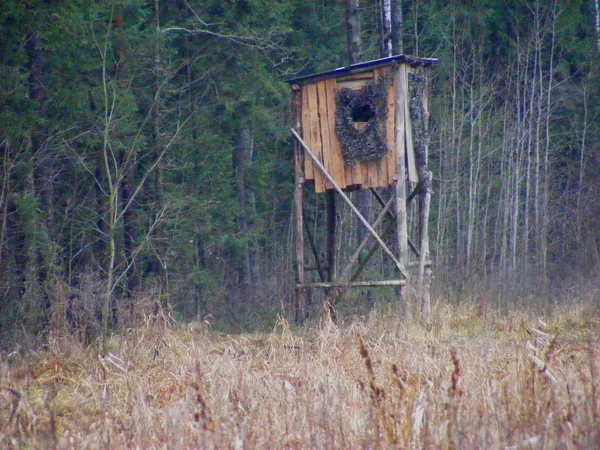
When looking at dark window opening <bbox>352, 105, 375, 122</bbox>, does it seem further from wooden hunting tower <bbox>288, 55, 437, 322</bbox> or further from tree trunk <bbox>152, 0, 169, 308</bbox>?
tree trunk <bbox>152, 0, 169, 308</bbox>

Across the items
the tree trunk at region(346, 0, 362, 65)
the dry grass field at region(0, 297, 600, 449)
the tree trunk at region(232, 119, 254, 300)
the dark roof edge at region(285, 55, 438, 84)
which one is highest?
the tree trunk at region(346, 0, 362, 65)

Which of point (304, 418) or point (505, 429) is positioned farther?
point (304, 418)

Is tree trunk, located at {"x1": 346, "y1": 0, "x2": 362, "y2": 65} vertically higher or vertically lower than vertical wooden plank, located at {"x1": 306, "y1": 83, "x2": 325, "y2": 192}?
higher

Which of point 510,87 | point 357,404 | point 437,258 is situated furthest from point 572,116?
point 357,404

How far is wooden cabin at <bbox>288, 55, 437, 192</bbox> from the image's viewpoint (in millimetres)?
12516

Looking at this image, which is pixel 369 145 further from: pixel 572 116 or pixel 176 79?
pixel 572 116

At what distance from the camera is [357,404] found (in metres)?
6.30

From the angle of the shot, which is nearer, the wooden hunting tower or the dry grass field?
the dry grass field

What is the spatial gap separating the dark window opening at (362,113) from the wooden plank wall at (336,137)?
1.13ft

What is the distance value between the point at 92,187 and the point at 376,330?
425 inches

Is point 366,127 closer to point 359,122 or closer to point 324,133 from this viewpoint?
point 359,122

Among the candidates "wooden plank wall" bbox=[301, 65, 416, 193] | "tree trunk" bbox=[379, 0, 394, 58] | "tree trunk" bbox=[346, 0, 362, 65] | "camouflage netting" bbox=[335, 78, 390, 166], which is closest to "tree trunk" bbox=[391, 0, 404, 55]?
"tree trunk" bbox=[379, 0, 394, 58]

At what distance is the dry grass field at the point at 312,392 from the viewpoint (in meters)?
4.94

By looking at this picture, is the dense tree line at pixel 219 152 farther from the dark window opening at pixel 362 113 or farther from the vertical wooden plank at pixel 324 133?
the dark window opening at pixel 362 113
